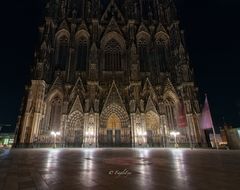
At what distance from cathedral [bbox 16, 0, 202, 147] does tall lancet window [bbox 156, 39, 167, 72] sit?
0.02m

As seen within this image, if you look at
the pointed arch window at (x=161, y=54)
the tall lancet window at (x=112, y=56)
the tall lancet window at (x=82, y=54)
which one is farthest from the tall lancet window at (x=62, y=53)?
the pointed arch window at (x=161, y=54)

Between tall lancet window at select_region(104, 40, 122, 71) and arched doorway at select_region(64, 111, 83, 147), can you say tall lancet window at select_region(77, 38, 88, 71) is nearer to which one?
tall lancet window at select_region(104, 40, 122, 71)

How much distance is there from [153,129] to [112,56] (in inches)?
637

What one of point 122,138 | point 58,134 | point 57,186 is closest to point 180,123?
point 122,138

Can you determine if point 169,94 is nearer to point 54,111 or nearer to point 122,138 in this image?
point 122,138

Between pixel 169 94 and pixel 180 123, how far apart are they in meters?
6.21

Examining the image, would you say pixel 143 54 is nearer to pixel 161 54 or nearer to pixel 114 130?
pixel 161 54

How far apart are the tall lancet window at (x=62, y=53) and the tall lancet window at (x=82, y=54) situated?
7.67ft

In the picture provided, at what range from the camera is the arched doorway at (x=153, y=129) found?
2594 cm

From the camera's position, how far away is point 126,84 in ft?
94.0

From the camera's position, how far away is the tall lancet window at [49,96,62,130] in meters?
25.8

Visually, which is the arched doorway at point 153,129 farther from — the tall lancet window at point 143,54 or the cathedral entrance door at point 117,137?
the tall lancet window at point 143,54

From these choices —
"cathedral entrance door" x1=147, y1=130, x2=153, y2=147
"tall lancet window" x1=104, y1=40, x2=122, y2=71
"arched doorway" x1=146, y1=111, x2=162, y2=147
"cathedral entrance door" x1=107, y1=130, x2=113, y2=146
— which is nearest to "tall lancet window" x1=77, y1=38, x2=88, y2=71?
"tall lancet window" x1=104, y1=40, x2=122, y2=71

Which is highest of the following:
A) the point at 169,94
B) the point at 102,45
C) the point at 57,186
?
the point at 102,45
